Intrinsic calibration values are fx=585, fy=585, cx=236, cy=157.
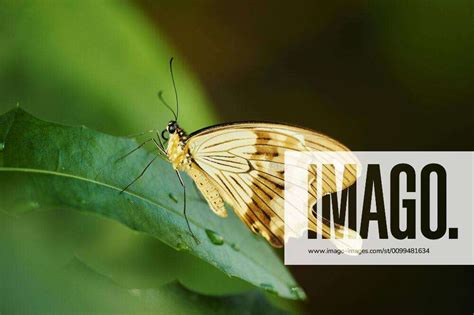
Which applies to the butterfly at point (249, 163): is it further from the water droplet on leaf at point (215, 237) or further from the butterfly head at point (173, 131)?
the water droplet on leaf at point (215, 237)

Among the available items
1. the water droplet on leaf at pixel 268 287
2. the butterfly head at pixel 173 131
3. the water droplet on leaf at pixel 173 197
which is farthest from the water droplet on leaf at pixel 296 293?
the butterfly head at pixel 173 131

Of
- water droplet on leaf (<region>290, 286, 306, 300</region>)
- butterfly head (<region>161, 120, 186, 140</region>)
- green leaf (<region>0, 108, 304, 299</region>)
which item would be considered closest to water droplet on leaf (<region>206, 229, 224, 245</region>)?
green leaf (<region>0, 108, 304, 299</region>)

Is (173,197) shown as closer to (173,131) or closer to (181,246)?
(181,246)

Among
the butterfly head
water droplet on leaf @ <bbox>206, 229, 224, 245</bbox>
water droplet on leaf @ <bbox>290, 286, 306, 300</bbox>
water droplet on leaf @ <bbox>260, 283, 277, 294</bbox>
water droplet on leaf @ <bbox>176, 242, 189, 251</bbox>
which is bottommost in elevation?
water droplet on leaf @ <bbox>290, 286, 306, 300</bbox>

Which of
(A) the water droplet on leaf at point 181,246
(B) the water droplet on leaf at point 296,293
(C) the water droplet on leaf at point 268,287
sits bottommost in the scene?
(B) the water droplet on leaf at point 296,293

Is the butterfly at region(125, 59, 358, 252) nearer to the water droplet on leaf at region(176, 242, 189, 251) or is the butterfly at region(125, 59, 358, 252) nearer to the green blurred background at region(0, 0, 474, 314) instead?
the green blurred background at region(0, 0, 474, 314)

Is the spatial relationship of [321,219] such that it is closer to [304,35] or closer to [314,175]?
[314,175]
